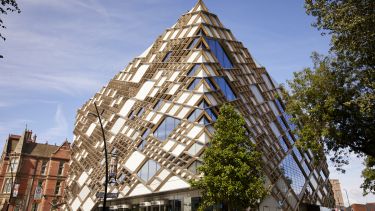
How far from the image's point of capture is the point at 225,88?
110ft

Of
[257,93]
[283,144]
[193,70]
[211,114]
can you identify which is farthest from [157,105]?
[283,144]

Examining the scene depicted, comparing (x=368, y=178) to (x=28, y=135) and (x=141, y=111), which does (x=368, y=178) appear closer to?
(x=141, y=111)

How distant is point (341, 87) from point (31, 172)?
63699mm

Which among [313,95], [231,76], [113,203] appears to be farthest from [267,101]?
[113,203]

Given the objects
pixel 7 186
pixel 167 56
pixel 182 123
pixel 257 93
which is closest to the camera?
pixel 182 123

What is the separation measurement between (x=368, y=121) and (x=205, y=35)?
19.7 metres

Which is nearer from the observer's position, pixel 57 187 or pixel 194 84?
pixel 194 84

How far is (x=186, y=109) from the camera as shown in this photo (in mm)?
31516

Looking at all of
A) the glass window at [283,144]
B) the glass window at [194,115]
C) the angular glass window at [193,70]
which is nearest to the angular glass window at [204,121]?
the glass window at [194,115]

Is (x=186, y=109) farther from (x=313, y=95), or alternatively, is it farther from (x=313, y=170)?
(x=313, y=170)

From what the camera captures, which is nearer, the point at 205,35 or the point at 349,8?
the point at 349,8

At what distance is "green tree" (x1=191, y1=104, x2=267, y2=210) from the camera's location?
2191 centimetres

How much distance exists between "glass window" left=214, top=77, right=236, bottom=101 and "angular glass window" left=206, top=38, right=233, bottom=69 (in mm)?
2686

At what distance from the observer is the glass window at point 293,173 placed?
37844 millimetres
